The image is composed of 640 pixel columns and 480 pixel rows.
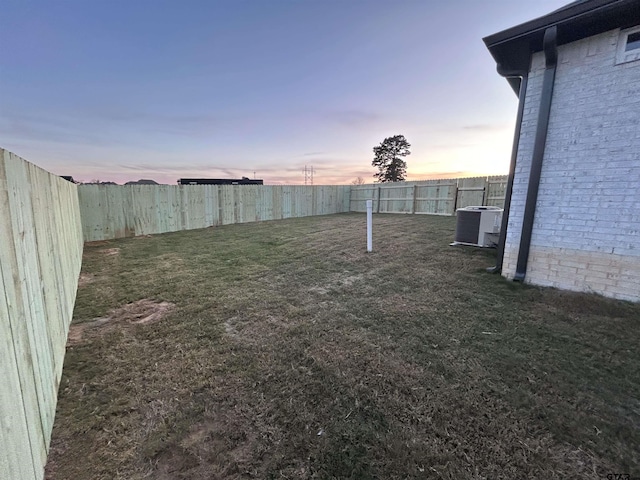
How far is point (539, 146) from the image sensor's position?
3.55m

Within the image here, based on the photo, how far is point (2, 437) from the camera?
82 cm

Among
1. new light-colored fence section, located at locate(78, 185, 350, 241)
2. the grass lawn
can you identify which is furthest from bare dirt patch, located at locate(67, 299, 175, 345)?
new light-colored fence section, located at locate(78, 185, 350, 241)

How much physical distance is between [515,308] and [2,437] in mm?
3968

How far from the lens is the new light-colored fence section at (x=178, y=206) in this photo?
24.8 feet

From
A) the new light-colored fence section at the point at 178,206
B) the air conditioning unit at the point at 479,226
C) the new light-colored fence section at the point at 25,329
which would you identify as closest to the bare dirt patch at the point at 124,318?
the new light-colored fence section at the point at 25,329

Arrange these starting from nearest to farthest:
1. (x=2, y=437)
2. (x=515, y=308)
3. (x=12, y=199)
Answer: (x=2, y=437) < (x=12, y=199) < (x=515, y=308)

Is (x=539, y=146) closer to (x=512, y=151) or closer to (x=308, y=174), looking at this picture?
(x=512, y=151)

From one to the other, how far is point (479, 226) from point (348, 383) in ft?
16.5

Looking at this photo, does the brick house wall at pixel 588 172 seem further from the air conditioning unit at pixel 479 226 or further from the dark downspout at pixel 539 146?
the air conditioning unit at pixel 479 226

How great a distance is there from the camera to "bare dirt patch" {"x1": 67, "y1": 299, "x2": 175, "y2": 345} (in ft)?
8.39

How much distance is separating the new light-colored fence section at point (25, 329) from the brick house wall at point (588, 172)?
4.98 m

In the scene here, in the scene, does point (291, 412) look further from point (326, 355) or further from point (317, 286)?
point (317, 286)

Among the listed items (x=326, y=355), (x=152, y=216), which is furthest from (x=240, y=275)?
(x=152, y=216)

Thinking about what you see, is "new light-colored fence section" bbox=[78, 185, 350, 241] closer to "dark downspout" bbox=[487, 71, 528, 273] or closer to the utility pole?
"dark downspout" bbox=[487, 71, 528, 273]
